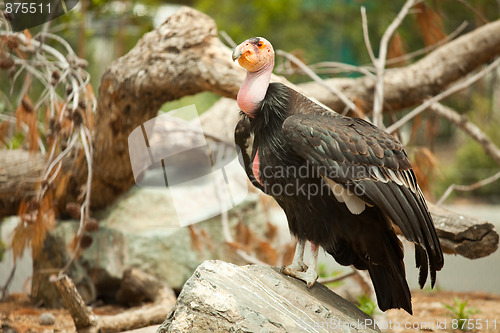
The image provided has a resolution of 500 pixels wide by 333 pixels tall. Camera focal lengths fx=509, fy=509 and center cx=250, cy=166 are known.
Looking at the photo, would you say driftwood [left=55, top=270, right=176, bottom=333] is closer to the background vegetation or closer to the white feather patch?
the white feather patch

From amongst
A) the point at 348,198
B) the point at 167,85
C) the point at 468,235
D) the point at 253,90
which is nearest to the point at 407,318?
the point at 468,235

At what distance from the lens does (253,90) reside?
1.71 metres

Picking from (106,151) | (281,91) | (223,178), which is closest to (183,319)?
(281,91)

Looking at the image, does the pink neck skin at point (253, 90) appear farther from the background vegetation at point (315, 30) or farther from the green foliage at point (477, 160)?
the green foliage at point (477, 160)

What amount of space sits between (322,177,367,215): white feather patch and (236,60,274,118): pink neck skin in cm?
35

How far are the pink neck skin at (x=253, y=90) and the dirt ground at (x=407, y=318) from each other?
1286 mm

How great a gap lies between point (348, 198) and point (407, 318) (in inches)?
49.8

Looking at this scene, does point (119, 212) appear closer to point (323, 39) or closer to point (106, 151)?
point (106, 151)

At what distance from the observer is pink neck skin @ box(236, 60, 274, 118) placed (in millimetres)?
1713

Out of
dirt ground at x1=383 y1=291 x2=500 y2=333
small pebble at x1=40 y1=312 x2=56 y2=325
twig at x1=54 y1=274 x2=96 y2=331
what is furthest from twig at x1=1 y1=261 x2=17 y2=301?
dirt ground at x1=383 y1=291 x2=500 y2=333

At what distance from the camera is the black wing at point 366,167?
1539mm

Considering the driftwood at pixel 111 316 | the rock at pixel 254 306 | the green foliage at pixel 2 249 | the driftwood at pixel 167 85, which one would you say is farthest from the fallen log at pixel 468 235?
the green foliage at pixel 2 249

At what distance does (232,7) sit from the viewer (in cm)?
638

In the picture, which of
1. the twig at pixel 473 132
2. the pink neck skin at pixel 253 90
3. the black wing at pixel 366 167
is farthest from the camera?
the twig at pixel 473 132
